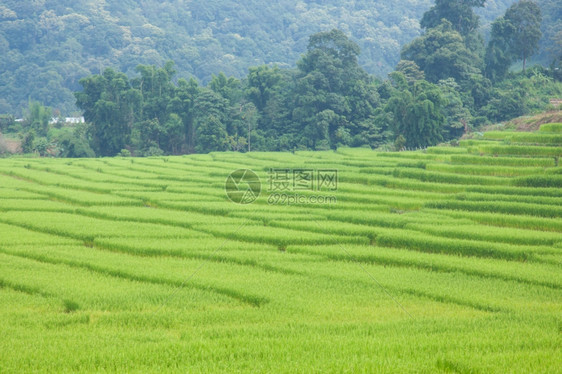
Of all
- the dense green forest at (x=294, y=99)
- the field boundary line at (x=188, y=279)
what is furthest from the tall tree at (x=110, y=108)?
the field boundary line at (x=188, y=279)

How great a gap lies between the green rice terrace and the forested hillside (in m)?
47.2

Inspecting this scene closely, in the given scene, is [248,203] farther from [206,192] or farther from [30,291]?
[30,291]

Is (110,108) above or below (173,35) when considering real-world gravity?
below

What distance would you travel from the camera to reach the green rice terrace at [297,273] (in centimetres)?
699

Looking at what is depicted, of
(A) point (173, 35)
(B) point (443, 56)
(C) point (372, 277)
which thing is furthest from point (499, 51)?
(A) point (173, 35)

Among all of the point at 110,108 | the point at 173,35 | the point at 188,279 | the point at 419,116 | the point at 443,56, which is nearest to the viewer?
the point at 188,279

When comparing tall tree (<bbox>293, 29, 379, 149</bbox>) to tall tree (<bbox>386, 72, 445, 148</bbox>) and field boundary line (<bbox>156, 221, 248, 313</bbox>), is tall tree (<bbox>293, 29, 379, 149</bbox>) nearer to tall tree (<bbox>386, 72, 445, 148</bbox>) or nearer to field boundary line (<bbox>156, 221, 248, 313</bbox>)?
tall tree (<bbox>386, 72, 445, 148</bbox>)

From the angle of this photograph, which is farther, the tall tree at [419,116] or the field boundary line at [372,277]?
the tall tree at [419,116]

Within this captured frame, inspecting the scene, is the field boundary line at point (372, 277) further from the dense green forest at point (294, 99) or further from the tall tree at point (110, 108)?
the tall tree at point (110, 108)

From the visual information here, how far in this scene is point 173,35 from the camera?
76562 millimetres

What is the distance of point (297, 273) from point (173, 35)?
69.7 metres

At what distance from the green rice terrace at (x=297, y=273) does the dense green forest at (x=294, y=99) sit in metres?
20.8

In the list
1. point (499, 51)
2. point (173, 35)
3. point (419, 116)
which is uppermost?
point (173, 35)

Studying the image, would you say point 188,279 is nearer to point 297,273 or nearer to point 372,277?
point 297,273
